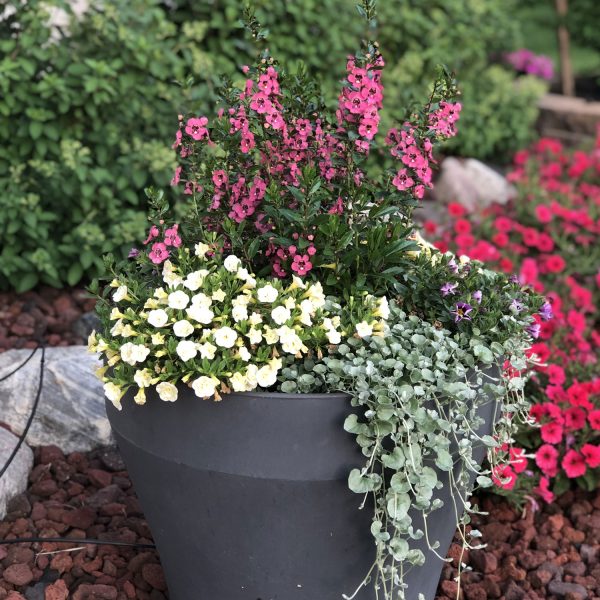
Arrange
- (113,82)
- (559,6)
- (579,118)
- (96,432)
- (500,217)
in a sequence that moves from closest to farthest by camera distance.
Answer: (96,432) → (113,82) → (500,217) → (579,118) → (559,6)

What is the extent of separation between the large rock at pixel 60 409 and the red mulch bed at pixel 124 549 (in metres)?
0.04

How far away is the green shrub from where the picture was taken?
10.6 ft

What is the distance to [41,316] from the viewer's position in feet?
10.9

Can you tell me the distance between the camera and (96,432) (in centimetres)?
273

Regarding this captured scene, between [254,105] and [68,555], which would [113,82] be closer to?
[254,105]

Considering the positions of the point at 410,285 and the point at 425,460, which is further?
the point at 410,285

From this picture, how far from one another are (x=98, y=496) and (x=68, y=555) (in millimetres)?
270

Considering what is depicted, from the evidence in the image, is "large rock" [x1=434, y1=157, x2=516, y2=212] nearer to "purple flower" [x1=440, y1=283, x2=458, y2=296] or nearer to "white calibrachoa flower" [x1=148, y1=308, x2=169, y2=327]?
"purple flower" [x1=440, y1=283, x2=458, y2=296]

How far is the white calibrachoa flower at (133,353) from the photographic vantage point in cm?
174

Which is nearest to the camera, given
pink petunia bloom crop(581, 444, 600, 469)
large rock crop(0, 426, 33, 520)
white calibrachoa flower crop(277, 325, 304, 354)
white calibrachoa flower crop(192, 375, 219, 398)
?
white calibrachoa flower crop(192, 375, 219, 398)

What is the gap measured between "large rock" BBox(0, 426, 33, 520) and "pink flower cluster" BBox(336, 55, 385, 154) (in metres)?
1.35

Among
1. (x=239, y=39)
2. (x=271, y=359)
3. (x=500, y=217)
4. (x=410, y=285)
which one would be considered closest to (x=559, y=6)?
(x=500, y=217)

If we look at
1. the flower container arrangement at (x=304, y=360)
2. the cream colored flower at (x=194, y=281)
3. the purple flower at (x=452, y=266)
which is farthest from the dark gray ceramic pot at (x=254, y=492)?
the purple flower at (x=452, y=266)

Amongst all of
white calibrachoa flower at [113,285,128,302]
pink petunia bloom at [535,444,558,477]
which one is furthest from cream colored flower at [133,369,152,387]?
pink petunia bloom at [535,444,558,477]
